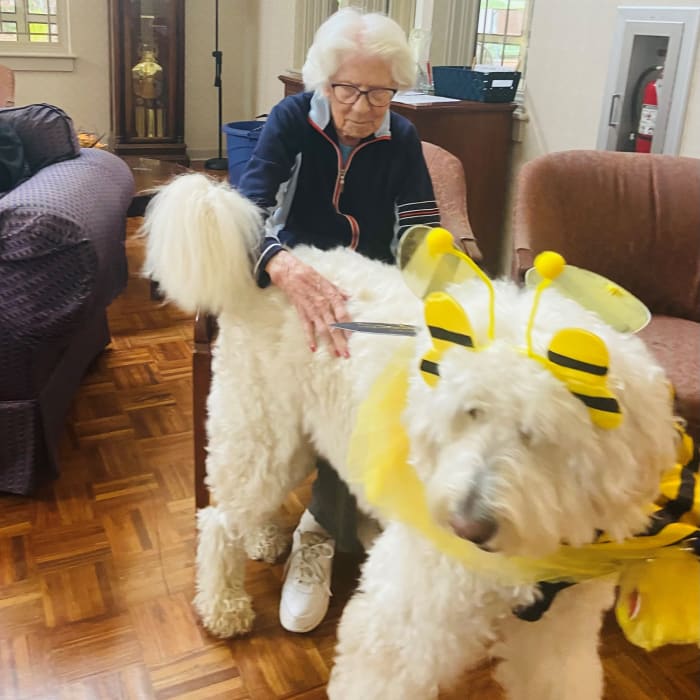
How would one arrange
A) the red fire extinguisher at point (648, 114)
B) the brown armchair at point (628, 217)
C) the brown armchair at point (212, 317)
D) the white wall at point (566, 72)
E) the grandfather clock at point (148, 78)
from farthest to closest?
the grandfather clock at point (148, 78) < the white wall at point (566, 72) < the red fire extinguisher at point (648, 114) < the brown armchair at point (628, 217) < the brown armchair at point (212, 317)

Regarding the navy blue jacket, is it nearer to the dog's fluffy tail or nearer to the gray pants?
the dog's fluffy tail

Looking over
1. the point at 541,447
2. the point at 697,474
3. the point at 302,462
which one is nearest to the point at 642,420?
the point at 541,447

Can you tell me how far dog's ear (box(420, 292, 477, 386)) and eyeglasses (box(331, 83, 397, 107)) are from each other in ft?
2.52

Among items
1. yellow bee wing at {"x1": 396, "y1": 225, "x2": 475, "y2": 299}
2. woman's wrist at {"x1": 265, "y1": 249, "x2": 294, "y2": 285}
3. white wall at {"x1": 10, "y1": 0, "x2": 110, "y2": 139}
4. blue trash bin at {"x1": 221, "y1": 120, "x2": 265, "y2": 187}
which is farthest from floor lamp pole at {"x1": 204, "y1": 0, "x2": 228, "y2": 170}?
yellow bee wing at {"x1": 396, "y1": 225, "x2": 475, "y2": 299}

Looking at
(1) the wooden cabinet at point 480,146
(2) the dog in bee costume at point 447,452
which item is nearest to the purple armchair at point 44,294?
(2) the dog in bee costume at point 447,452

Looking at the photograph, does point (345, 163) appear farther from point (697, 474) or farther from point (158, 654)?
point (158, 654)

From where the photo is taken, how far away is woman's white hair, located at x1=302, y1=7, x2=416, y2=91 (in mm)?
1455

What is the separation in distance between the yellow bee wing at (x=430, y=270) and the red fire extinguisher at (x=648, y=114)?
1.59 metres

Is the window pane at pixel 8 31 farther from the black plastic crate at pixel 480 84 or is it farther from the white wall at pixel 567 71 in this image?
the white wall at pixel 567 71

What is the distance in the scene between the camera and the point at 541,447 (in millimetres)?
767

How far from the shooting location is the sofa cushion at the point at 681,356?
157cm

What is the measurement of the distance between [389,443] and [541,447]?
0.24 metres

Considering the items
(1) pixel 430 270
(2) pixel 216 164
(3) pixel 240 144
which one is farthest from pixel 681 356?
(2) pixel 216 164

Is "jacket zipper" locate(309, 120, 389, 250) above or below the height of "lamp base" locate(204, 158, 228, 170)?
above
